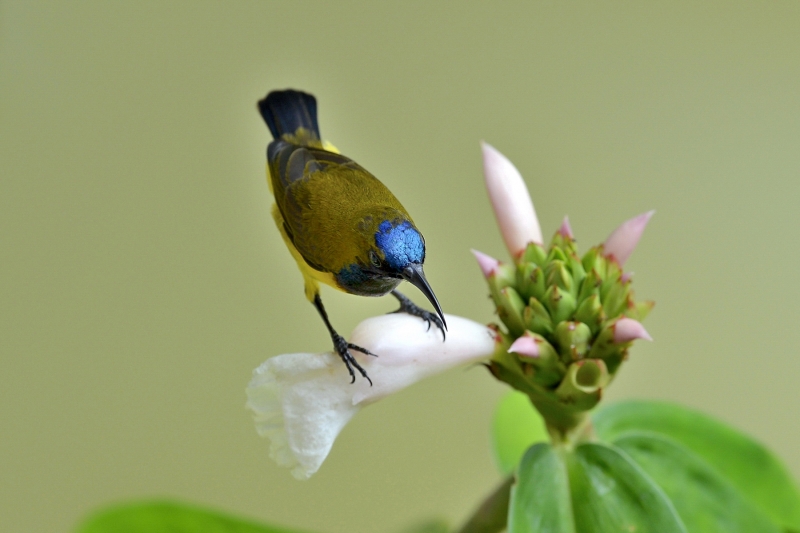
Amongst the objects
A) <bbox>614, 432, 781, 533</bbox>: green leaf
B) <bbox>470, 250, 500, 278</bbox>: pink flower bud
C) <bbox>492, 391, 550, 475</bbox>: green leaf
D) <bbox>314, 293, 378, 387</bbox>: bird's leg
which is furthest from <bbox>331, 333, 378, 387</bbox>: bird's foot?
<bbox>492, 391, 550, 475</bbox>: green leaf

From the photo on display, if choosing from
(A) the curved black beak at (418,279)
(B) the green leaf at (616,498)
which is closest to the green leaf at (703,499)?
(B) the green leaf at (616,498)

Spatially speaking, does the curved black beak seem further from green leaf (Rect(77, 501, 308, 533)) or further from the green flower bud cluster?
green leaf (Rect(77, 501, 308, 533))

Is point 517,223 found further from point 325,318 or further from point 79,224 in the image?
point 79,224

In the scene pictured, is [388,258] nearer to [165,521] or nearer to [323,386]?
[323,386]

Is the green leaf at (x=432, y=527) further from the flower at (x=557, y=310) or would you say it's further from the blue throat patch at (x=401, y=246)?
the blue throat patch at (x=401, y=246)

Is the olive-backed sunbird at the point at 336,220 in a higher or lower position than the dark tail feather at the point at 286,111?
lower
